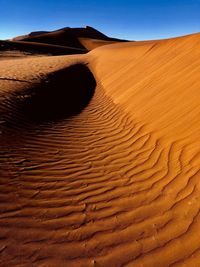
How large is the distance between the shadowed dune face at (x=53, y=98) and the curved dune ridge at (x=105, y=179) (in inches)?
2.6

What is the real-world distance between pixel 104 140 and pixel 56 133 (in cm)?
110

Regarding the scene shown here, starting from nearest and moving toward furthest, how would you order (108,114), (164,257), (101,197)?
(164,257)
(101,197)
(108,114)

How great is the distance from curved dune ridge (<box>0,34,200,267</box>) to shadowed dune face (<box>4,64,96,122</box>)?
0.07 m

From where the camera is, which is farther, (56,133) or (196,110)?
(56,133)

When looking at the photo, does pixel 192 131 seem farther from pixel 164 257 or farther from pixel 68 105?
pixel 68 105

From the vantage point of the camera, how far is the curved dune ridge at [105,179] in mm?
2820

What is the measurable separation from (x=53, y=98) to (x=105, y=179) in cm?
510

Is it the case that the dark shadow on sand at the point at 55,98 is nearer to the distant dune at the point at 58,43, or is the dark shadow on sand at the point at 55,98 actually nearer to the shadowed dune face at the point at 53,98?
the shadowed dune face at the point at 53,98

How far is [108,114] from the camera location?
24.9ft

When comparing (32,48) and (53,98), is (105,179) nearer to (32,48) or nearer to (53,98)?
(53,98)

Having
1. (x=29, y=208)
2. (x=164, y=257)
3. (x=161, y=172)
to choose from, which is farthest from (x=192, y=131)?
(x=29, y=208)

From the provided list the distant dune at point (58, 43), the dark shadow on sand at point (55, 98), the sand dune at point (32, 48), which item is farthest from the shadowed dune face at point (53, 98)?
the sand dune at point (32, 48)

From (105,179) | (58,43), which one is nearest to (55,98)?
(105,179)

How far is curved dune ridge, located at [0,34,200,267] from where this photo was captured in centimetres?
282
